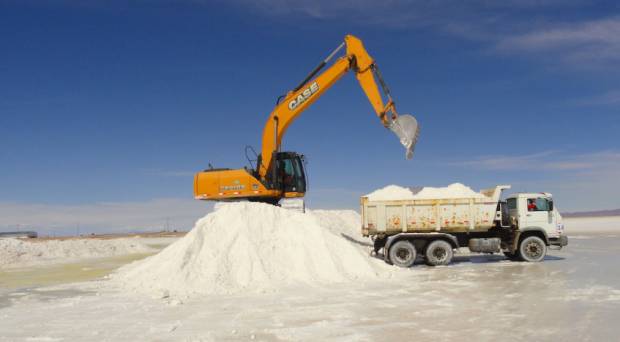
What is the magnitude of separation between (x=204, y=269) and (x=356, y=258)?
490 centimetres

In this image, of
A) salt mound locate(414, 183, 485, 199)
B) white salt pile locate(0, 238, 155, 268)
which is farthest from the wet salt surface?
white salt pile locate(0, 238, 155, 268)

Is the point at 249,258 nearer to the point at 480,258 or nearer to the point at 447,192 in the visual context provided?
the point at 447,192

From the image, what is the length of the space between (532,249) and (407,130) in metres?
6.96

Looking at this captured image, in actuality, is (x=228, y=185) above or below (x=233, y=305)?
above

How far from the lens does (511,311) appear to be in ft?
34.4

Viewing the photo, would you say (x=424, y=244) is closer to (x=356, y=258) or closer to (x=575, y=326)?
(x=356, y=258)

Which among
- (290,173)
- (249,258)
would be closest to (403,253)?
(290,173)

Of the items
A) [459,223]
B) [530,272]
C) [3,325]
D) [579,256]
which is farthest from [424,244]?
[3,325]

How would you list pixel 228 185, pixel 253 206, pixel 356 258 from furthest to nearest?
pixel 228 185, pixel 253 206, pixel 356 258

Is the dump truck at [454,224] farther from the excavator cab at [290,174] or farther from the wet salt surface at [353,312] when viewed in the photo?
the wet salt surface at [353,312]

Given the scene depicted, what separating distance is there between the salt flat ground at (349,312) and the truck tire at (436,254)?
3.89m

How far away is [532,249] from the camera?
20734 mm

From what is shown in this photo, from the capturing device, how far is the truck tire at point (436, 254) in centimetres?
2011

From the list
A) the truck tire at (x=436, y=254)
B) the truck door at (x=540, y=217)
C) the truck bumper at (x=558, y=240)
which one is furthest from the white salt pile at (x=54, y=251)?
the truck bumper at (x=558, y=240)
